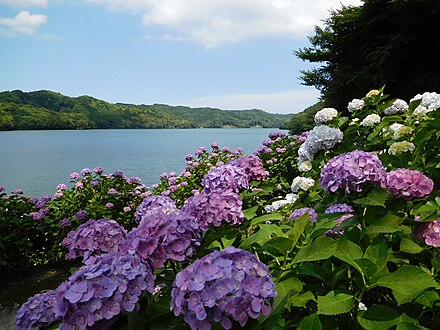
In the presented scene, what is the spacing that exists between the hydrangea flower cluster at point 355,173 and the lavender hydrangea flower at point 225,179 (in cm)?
47

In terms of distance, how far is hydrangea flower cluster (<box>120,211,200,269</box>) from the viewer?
1110 mm

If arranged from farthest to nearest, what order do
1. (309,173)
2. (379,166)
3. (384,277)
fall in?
1. (309,173)
2. (379,166)
3. (384,277)

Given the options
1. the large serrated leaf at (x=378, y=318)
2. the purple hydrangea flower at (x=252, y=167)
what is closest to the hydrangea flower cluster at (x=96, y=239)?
the large serrated leaf at (x=378, y=318)

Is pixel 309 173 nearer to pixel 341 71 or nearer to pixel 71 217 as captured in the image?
pixel 71 217

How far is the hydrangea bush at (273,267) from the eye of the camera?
85 centimetres

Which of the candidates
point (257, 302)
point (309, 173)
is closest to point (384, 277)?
point (257, 302)

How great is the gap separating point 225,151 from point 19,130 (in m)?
83.4

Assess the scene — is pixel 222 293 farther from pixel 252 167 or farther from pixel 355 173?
pixel 252 167

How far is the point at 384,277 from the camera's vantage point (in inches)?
39.8

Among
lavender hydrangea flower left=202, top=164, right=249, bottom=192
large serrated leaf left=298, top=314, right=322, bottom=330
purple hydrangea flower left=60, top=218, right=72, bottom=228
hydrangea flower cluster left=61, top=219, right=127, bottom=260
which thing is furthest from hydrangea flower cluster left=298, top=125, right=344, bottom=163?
purple hydrangea flower left=60, top=218, right=72, bottom=228

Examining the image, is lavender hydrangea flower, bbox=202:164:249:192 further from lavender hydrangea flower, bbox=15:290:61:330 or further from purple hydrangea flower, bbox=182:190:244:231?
lavender hydrangea flower, bbox=15:290:61:330

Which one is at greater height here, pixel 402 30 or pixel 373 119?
pixel 402 30

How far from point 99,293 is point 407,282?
810 millimetres

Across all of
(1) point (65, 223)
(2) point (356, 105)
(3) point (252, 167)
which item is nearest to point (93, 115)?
(1) point (65, 223)
